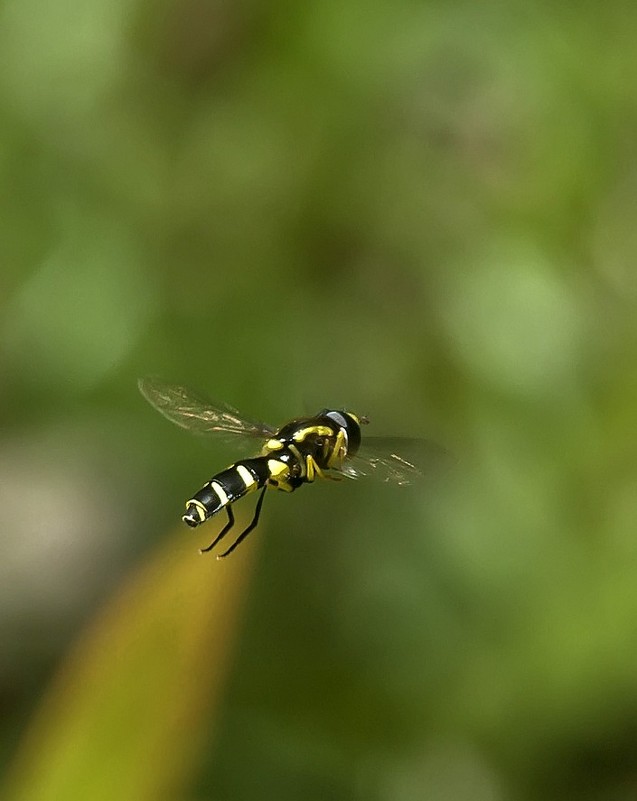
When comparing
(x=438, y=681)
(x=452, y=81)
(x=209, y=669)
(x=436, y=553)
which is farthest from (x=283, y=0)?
(x=209, y=669)

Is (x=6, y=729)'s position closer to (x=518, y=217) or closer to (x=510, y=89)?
(x=518, y=217)

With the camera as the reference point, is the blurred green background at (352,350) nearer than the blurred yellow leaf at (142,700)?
No

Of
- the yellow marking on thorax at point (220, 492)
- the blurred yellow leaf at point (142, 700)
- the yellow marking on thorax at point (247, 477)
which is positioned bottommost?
the blurred yellow leaf at point (142, 700)

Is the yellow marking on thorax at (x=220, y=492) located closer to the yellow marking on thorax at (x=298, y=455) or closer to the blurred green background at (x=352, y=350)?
the yellow marking on thorax at (x=298, y=455)

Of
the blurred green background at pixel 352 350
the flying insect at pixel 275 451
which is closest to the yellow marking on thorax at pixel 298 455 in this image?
the flying insect at pixel 275 451

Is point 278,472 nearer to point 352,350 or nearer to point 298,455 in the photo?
point 298,455

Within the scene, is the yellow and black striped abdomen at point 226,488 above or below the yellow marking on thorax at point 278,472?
below

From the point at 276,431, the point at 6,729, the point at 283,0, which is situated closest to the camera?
the point at 276,431
